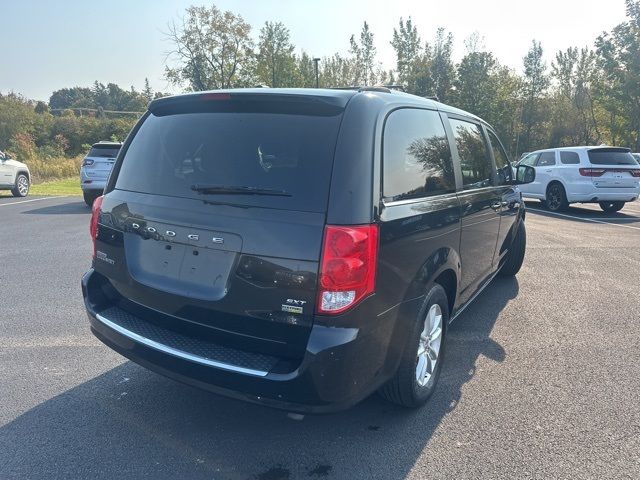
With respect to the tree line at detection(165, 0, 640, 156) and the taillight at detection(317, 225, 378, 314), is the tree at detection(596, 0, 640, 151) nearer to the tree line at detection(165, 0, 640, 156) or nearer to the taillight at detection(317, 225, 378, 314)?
the tree line at detection(165, 0, 640, 156)

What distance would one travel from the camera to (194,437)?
2.77 m

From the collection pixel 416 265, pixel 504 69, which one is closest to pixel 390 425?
pixel 416 265

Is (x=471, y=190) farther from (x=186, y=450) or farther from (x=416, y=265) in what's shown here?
(x=186, y=450)

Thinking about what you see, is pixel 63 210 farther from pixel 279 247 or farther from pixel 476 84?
pixel 476 84

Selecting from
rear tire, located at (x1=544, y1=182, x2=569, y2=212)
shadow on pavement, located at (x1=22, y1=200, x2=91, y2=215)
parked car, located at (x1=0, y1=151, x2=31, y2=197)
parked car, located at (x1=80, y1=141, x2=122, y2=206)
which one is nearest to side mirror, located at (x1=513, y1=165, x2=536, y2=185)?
rear tire, located at (x1=544, y1=182, x2=569, y2=212)

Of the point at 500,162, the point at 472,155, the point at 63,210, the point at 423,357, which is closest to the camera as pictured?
the point at 423,357

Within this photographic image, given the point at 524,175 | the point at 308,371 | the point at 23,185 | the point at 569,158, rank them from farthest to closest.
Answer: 1. the point at 23,185
2. the point at 569,158
3. the point at 524,175
4. the point at 308,371

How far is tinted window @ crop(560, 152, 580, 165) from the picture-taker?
516 inches

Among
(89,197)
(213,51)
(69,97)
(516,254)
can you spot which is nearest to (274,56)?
(213,51)

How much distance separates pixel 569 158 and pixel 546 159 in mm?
932

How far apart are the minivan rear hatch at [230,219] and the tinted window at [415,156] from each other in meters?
0.39

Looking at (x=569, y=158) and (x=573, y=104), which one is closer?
(x=569, y=158)

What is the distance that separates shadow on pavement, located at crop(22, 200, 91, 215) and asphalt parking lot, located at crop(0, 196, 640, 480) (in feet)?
26.0

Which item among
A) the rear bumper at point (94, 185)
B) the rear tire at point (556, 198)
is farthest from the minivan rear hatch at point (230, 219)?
the rear tire at point (556, 198)
